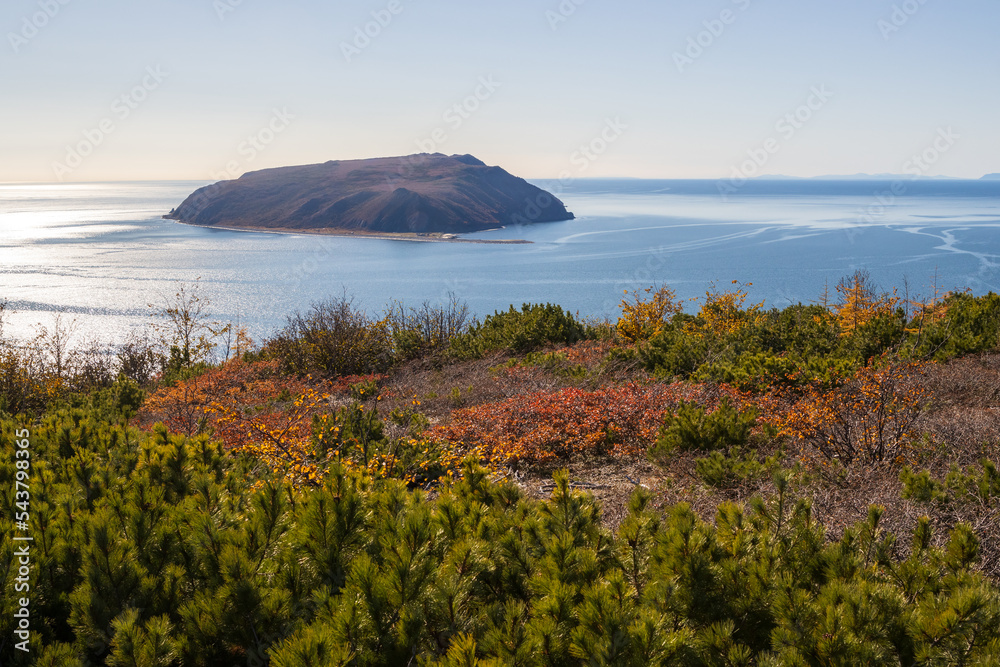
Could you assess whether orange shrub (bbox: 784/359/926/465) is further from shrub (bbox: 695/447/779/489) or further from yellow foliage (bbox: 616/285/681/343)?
yellow foliage (bbox: 616/285/681/343)

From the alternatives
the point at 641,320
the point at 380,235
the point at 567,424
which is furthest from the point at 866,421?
the point at 380,235

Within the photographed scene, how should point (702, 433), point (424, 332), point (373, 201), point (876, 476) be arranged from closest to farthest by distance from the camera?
1. point (876, 476)
2. point (702, 433)
3. point (424, 332)
4. point (373, 201)

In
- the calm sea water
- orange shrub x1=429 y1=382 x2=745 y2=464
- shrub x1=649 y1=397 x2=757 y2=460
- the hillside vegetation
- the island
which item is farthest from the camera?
the island

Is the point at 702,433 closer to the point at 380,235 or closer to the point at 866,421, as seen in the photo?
the point at 866,421

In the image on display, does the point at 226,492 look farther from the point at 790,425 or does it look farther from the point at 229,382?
the point at 229,382

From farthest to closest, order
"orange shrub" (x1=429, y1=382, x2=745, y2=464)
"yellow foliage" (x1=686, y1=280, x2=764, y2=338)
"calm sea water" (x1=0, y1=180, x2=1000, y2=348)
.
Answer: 1. "calm sea water" (x1=0, y1=180, x2=1000, y2=348)
2. "yellow foliage" (x1=686, y1=280, x2=764, y2=338)
3. "orange shrub" (x1=429, y1=382, x2=745, y2=464)

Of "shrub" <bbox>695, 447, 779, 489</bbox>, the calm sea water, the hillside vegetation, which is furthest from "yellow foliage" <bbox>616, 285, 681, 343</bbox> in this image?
the calm sea water
